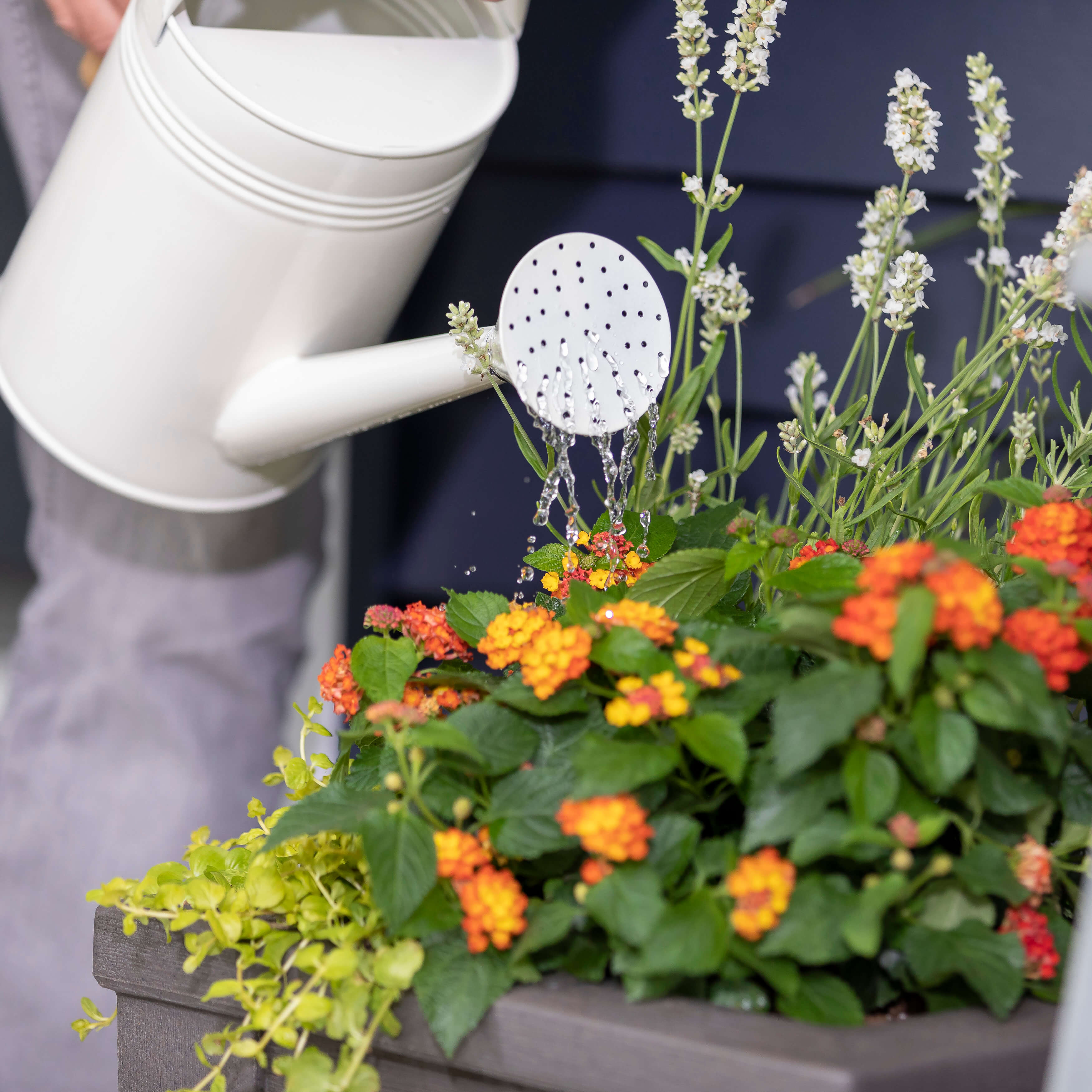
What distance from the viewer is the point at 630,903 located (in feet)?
1.09

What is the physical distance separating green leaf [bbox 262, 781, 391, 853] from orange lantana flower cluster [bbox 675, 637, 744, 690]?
13 centimetres

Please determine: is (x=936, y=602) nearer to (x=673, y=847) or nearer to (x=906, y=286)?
(x=673, y=847)

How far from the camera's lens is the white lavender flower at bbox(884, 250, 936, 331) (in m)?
0.52

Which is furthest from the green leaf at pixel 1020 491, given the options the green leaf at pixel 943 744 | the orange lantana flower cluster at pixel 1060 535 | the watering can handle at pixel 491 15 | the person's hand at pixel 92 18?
the person's hand at pixel 92 18

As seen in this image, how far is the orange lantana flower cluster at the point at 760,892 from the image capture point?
32 cm

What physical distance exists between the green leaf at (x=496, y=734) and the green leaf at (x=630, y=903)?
63mm

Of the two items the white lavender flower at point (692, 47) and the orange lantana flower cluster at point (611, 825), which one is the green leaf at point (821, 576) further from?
the white lavender flower at point (692, 47)

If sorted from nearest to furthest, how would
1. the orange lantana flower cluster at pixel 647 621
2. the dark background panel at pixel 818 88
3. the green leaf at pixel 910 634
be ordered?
1. the green leaf at pixel 910 634
2. the orange lantana flower cluster at pixel 647 621
3. the dark background panel at pixel 818 88

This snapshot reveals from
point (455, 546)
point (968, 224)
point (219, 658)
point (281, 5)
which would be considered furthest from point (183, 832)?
point (968, 224)

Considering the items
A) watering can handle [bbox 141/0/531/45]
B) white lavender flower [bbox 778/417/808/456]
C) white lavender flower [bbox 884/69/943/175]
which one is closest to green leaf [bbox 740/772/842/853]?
white lavender flower [bbox 778/417/808/456]

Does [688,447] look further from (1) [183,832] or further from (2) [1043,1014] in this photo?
(1) [183,832]

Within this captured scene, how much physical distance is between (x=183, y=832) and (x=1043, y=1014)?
29.6 inches

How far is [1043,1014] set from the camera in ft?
1.13

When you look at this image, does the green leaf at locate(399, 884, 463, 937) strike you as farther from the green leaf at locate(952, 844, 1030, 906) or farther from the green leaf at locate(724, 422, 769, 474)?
the green leaf at locate(724, 422, 769, 474)
